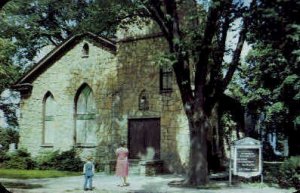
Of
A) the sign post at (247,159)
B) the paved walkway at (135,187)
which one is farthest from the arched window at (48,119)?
the sign post at (247,159)

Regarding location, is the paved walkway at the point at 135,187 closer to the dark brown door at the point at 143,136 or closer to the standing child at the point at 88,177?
the standing child at the point at 88,177

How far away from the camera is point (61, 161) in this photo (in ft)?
90.1

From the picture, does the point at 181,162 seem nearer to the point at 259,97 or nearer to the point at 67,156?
the point at 259,97

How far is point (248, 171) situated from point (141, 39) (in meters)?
10.2

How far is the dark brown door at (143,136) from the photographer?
2483cm

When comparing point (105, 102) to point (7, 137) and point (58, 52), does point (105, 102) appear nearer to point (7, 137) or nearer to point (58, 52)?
point (58, 52)

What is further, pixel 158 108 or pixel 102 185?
pixel 158 108

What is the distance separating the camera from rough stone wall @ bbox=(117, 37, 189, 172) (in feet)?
77.8

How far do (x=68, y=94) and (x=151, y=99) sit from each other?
6284 mm

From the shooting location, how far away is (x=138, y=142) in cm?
2548

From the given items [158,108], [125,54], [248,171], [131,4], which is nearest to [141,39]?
[125,54]

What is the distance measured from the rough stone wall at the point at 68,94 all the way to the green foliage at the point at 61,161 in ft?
2.27

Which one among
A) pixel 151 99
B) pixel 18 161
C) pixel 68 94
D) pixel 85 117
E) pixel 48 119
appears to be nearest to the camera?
pixel 151 99

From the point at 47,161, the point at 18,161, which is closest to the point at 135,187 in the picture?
the point at 47,161
